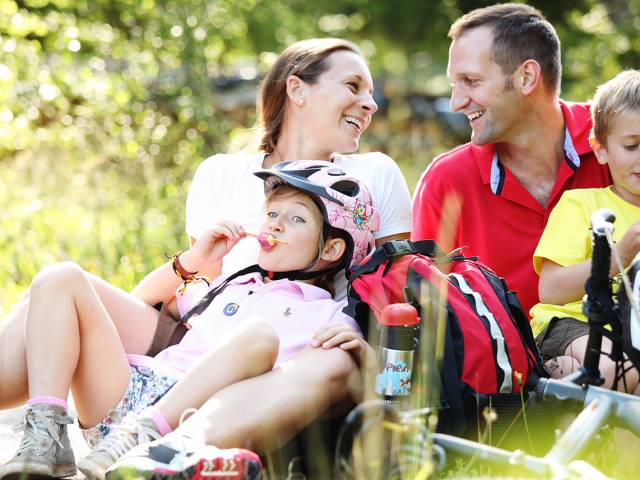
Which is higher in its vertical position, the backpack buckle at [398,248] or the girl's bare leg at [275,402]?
the backpack buckle at [398,248]

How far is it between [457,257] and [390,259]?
0.29 metres

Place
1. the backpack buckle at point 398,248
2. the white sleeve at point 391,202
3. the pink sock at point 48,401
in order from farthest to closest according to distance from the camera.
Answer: the white sleeve at point 391,202, the backpack buckle at point 398,248, the pink sock at point 48,401

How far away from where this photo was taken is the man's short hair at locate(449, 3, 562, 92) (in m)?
4.34

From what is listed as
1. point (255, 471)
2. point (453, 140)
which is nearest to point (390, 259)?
point (255, 471)

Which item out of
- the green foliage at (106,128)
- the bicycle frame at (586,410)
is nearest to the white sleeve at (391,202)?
the bicycle frame at (586,410)

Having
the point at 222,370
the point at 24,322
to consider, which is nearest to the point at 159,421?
the point at 222,370

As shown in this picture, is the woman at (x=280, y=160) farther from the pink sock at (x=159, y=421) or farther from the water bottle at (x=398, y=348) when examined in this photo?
the water bottle at (x=398, y=348)

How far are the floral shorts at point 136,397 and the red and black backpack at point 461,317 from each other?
0.71 metres

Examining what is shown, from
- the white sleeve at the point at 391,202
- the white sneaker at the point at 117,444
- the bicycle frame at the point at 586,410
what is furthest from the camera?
the white sleeve at the point at 391,202

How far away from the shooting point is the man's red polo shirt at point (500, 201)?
4.09 metres

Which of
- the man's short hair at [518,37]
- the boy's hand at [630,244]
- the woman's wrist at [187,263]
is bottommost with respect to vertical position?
the woman's wrist at [187,263]

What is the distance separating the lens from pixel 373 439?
2.71 meters

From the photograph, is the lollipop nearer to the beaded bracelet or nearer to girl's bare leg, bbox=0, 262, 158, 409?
the beaded bracelet

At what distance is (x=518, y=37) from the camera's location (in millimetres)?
4379
